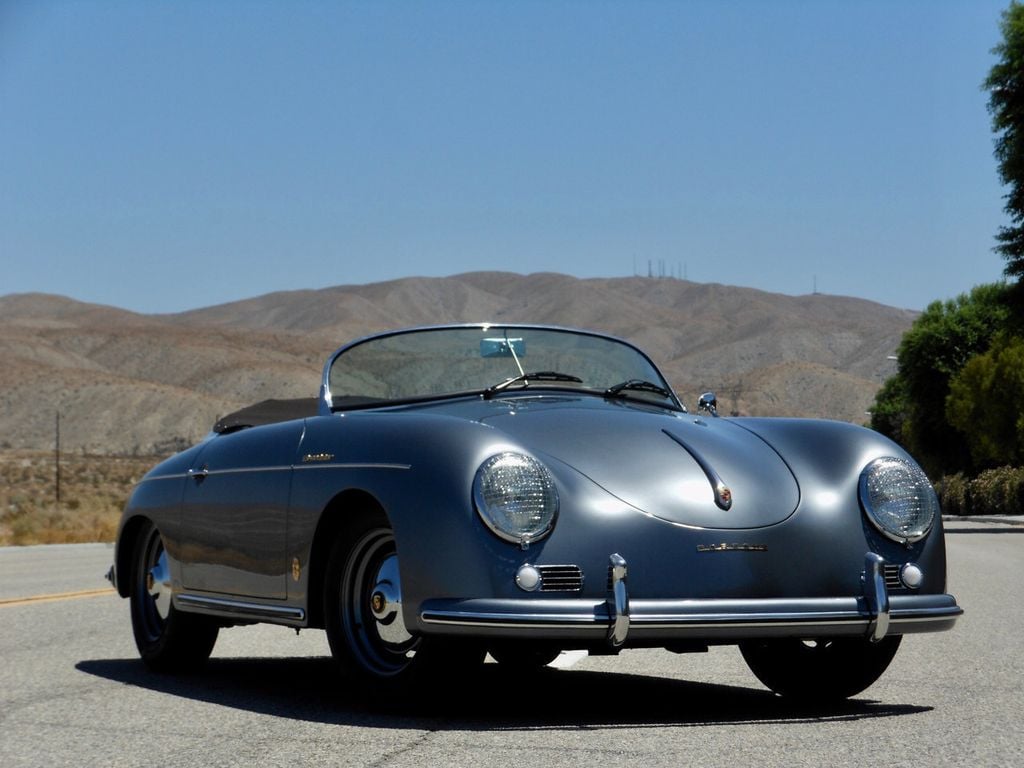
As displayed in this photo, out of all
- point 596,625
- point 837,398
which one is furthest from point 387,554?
point 837,398

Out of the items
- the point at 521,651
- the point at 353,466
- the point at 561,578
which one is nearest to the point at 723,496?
the point at 561,578

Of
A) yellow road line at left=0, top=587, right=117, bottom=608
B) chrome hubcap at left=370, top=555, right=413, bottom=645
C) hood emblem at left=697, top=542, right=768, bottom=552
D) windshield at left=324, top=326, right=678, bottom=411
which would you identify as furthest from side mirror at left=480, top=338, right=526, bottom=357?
yellow road line at left=0, top=587, right=117, bottom=608

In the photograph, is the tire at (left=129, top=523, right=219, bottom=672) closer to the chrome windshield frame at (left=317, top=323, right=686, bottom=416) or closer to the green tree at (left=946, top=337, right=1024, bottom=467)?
the chrome windshield frame at (left=317, top=323, right=686, bottom=416)

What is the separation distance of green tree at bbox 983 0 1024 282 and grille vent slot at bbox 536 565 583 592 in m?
34.8

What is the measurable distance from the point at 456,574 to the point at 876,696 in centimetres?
222

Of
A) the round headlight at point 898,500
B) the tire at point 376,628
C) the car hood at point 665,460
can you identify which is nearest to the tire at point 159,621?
the tire at point 376,628

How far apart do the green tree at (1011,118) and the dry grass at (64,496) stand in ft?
71.9

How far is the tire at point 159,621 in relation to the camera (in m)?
7.85

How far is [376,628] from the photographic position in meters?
6.05

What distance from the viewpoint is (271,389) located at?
136 metres

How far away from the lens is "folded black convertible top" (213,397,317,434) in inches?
330

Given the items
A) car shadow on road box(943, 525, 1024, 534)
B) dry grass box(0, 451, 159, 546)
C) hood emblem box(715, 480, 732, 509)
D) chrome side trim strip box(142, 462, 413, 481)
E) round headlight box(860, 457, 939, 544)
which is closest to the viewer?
hood emblem box(715, 480, 732, 509)

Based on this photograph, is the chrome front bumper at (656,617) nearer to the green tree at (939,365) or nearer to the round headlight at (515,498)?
the round headlight at (515,498)

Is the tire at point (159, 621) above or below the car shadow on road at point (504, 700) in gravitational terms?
above
